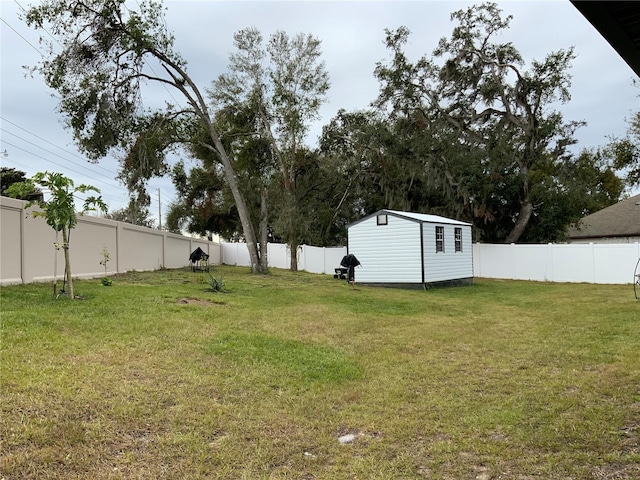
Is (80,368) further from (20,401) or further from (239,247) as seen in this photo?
(239,247)

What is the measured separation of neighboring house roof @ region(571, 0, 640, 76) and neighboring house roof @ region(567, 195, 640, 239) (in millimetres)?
24900

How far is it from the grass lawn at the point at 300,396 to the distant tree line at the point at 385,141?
12.1 m

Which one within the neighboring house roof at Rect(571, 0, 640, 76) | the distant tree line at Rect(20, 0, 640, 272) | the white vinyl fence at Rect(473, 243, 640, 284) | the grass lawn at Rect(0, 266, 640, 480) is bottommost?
the grass lawn at Rect(0, 266, 640, 480)

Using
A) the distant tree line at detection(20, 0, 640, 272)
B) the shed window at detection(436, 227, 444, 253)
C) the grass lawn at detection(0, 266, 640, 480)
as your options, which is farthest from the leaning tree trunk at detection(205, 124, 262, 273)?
the grass lawn at detection(0, 266, 640, 480)

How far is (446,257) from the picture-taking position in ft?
56.1

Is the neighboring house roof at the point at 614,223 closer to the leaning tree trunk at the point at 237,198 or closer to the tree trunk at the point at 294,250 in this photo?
the tree trunk at the point at 294,250

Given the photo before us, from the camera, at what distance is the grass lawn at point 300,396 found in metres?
3.02

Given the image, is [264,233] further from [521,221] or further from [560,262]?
[560,262]

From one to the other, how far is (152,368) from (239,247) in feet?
84.1

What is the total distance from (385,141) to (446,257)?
24.0 ft

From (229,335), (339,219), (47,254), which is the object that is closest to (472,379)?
(229,335)

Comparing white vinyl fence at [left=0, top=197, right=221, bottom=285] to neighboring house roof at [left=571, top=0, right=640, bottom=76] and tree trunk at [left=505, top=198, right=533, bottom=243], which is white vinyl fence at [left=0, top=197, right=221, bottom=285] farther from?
tree trunk at [left=505, top=198, right=533, bottom=243]

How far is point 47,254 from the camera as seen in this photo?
10344 millimetres

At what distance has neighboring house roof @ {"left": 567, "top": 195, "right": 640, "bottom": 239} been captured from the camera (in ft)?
79.5
